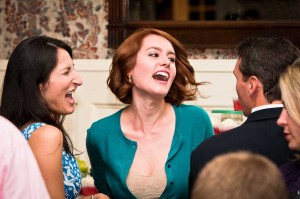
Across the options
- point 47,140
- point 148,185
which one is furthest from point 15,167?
point 148,185

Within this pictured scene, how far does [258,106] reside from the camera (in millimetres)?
2105

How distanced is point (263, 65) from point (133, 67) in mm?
794

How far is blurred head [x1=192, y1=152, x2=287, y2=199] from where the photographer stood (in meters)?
1.07

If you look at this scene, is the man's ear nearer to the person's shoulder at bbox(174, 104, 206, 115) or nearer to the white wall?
the person's shoulder at bbox(174, 104, 206, 115)

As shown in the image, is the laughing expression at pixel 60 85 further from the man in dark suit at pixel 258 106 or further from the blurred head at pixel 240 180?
the blurred head at pixel 240 180

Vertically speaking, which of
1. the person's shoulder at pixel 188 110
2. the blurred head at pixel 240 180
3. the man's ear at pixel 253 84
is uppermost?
the blurred head at pixel 240 180

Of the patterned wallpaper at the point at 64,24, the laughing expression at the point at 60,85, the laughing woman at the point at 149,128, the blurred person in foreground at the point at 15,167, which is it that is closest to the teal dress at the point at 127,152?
the laughing woman at the point at 149,128

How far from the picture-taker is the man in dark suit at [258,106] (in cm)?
196

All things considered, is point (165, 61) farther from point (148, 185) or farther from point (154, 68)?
point (148, 185)

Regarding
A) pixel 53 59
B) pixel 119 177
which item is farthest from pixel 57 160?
Result: pixel 119 177

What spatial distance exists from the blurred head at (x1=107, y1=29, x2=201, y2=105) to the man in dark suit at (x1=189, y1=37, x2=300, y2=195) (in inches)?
23.9

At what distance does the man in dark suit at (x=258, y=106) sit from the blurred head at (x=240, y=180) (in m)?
0.84

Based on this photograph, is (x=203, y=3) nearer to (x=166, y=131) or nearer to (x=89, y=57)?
(x=89, y=57)

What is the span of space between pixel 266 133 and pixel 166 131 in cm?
80
